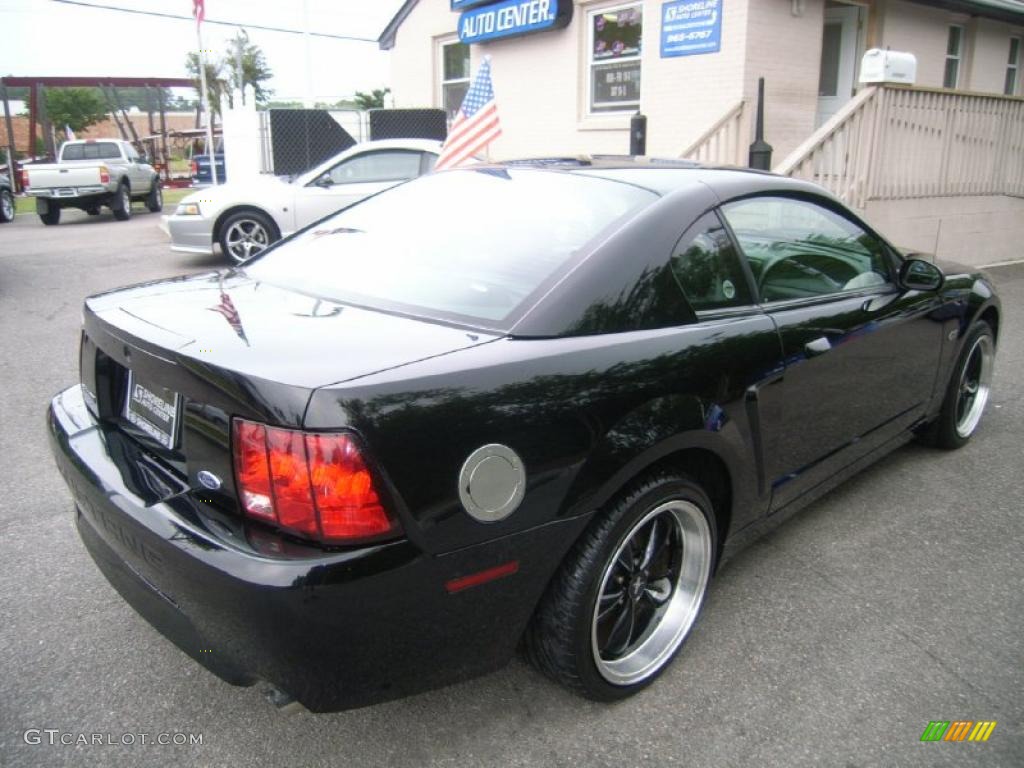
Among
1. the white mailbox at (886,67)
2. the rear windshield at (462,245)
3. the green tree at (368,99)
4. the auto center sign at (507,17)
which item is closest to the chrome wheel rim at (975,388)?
the rear windshield at (462,245)

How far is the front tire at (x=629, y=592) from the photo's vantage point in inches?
88.4

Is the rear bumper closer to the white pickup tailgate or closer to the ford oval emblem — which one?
the ford oval emblem

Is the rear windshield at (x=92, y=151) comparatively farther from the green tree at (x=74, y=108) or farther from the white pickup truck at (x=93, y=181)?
the green tree at (x=74, y=108)

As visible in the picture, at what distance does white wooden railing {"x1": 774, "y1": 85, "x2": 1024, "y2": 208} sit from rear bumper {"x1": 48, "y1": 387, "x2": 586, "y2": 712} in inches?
291

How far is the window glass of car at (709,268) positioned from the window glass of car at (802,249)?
0.34ft

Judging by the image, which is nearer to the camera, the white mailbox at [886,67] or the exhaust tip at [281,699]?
the exhaust tip at [281,699]

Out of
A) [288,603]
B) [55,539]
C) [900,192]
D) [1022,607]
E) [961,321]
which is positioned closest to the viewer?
[288,603]

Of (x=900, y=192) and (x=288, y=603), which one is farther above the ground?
(x=900, y=192)

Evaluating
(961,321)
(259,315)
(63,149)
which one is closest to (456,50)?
(63,149)

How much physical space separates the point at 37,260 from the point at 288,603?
1136cm

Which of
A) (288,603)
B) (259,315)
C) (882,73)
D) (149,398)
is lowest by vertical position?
(288,603)

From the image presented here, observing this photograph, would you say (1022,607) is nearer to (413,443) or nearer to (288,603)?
(413,443)

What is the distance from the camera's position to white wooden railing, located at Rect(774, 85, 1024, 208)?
29.1 ft

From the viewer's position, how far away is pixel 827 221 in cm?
342
